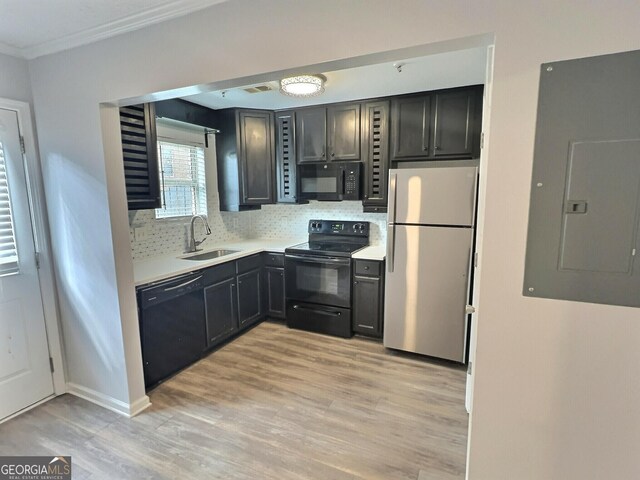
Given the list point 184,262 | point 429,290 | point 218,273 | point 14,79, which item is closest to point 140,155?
point 14,79

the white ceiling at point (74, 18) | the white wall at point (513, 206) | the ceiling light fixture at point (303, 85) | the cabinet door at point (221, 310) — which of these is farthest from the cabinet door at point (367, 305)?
the white ceiling at point (74, 18)

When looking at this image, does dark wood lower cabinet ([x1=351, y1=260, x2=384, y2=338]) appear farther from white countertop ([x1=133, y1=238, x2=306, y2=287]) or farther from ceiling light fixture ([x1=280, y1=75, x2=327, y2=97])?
ceiling light fixture ([x1=280, y1=75, x2=327, y2=97])

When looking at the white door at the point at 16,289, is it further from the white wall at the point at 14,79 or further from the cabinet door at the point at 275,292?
the cabinet door at the point at 275,292

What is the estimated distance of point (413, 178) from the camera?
2719mm

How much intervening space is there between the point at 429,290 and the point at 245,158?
2.32 meters

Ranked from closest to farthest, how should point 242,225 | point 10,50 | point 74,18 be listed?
point 74,18
point 10,50
point 242,225

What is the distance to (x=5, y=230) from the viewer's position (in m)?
2.12

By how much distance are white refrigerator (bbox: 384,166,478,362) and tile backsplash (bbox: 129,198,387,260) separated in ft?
2.73

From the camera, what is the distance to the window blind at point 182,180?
3203 millimetres

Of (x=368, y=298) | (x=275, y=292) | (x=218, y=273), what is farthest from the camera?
(x=275, y=292)

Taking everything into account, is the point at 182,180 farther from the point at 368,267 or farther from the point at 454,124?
the point at 454,124

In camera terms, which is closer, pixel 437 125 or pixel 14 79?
pixel 14 79

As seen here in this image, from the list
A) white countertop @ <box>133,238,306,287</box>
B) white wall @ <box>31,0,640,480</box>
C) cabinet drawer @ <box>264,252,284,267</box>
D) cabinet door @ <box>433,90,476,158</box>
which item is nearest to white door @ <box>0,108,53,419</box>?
white countertop @ <box>133,238,306,287</box>

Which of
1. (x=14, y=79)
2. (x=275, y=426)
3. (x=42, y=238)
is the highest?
(x=14, y=79)
